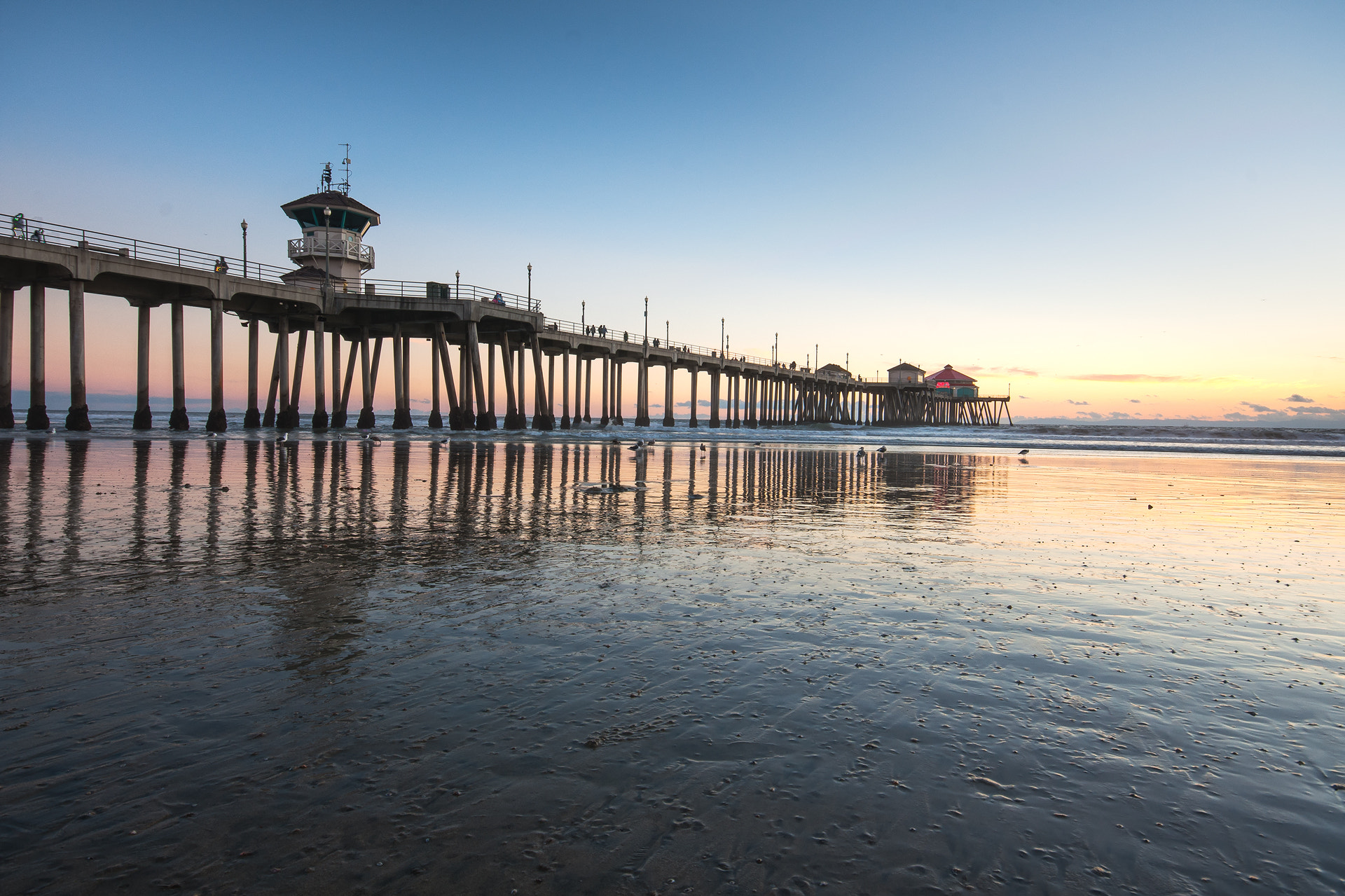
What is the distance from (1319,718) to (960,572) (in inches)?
139

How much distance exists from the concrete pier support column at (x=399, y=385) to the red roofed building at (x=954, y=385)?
88947 millimetres

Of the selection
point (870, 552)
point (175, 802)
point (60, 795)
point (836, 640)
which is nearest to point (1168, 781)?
point (836, 640)

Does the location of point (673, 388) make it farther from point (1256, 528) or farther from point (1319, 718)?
point (1319, 718)

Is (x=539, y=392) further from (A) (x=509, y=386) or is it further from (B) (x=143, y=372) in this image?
(B) (x=143, y=372)

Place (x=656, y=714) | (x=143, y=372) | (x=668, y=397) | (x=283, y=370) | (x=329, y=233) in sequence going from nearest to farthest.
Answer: (x=656, y=714)
(x=143, y=372)
(x=283, y=370)
(x=329, y=233)
(x=668, y=397)

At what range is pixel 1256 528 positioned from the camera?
10.8 metres

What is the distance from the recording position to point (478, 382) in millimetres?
41625

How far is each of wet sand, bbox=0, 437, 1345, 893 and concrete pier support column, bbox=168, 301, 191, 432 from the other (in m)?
27.4

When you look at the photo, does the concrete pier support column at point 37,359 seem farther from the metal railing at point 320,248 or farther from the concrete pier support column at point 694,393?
the concrete pier support column at point 694,393

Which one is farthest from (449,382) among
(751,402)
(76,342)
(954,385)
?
(954,385)

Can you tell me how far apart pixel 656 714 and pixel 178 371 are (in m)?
36.6

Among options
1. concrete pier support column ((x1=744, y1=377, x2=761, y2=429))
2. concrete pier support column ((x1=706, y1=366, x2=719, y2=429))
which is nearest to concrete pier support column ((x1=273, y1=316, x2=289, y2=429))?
concrete pier support column ((x1=706, y1=366, x2=719, y2=429))

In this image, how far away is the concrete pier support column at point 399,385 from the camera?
43.7 metres

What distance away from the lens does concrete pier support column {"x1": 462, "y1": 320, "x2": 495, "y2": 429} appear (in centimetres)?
4025
